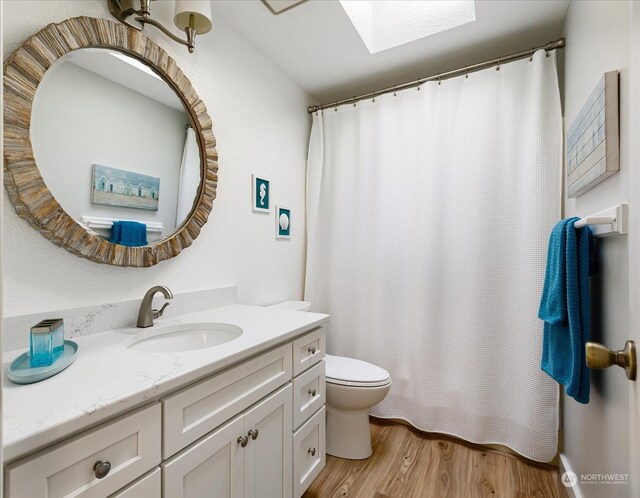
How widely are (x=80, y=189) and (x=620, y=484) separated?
192 cm

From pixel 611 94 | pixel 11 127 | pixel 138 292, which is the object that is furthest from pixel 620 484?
pixel 11 127

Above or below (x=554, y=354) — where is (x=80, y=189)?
above

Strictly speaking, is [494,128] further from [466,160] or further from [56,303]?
[56,303]

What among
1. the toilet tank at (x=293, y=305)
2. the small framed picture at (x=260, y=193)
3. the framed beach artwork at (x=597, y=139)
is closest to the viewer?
the framed beach artwork at (x=597, y=139)

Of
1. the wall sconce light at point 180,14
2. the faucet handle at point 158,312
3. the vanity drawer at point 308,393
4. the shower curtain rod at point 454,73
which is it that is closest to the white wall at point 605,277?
the shower curtain rod at point 454,73

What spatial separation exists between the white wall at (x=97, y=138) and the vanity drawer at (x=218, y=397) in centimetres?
74

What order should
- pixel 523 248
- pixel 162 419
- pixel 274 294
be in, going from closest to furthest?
1. pixel 162 419
2. pixel 523 248
3. pixel 274 294

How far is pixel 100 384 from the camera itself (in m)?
0.79

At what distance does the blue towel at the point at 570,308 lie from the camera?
109cm

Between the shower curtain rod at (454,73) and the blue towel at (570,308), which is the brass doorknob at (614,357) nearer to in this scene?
the blue towel at (570,308)

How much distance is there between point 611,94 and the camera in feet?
3.15

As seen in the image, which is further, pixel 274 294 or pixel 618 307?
pixel 274 294

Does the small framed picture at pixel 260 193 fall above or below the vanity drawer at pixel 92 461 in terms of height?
above

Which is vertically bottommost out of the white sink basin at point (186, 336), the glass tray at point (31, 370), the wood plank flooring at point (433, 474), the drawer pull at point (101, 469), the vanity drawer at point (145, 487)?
the wood plank flooring at point (433, 474)
